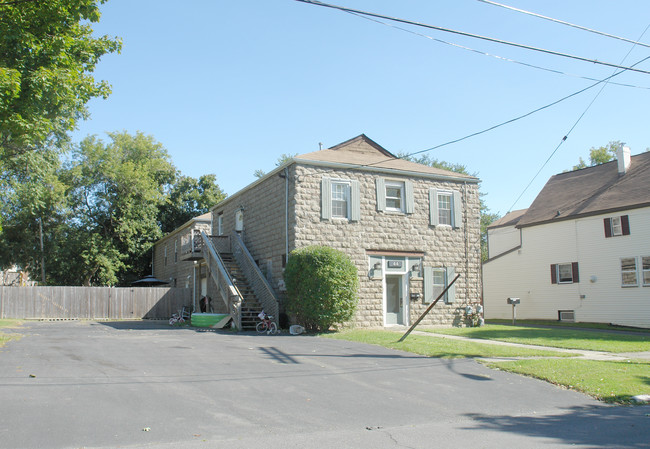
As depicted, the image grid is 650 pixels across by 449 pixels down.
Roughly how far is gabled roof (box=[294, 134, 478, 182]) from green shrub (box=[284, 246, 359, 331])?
4055mm

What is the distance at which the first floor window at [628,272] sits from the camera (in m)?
24.6

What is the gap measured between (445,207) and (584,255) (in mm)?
9098

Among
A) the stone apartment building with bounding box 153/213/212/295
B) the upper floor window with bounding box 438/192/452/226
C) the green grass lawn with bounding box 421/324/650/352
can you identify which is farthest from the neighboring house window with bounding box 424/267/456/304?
the stone apartment building with bounding box 153/213/212/295

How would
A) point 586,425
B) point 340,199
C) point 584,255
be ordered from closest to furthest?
point 586,425
point 340,199
point 584,255

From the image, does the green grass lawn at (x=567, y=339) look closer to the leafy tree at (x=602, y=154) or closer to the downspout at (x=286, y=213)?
the downspout at (x=286, y=213)

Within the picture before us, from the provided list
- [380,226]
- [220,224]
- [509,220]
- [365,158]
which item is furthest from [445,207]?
[509,220]

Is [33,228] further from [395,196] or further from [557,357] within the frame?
[557,357]

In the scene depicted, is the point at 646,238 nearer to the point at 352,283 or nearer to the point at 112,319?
the point at 352,283

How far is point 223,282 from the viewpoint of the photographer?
2188cm

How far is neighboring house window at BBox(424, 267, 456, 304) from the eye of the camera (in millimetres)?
21562

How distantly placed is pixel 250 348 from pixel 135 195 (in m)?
32.5

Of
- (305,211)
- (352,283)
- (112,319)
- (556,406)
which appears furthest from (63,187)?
(556,406)

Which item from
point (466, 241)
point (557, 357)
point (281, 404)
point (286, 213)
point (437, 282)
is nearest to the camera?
point (281, 404)

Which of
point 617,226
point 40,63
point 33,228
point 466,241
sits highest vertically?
point 40,63
